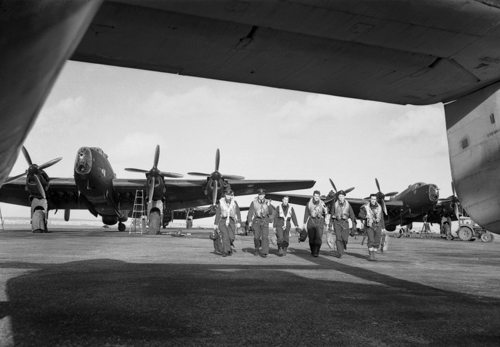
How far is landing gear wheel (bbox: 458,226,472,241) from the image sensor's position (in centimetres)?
A: 2475

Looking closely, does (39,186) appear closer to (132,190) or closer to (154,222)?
(132,190)

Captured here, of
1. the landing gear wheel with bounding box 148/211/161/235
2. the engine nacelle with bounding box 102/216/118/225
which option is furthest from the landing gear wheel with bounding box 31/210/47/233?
the landing gear wheel with bounding box 148/211/161/235

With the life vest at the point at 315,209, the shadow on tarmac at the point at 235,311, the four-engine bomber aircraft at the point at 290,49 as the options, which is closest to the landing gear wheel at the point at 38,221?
the life vest at the point at 315,209

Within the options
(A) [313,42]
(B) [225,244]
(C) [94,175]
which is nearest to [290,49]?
(A) [313,42]

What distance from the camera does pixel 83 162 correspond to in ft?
62.1

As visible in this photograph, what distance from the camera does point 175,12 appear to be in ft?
6.75

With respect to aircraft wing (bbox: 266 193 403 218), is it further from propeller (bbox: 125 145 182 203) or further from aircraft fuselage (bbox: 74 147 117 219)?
aircraft fuselage (bbox: 74 147 117 219)

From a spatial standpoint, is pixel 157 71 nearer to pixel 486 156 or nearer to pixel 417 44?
pixel 417 44

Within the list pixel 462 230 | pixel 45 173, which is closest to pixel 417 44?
pixel 45 173

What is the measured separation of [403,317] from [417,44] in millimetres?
2591

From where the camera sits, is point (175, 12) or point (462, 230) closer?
point (175, 12)

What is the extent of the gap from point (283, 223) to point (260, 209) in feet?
3.06

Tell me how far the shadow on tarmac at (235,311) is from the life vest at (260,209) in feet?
15.7

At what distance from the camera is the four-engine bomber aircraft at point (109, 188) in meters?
19.7
